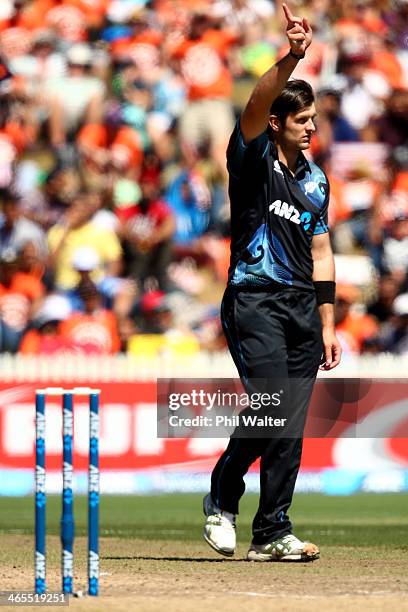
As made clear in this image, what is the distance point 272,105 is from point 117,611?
288cm

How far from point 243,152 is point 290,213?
0.39 meters

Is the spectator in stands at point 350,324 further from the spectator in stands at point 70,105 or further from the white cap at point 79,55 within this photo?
the white cap at point 79,55

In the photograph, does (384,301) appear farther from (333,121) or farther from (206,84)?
(206,84)

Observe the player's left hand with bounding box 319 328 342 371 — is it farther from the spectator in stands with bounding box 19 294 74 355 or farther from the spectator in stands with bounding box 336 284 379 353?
the spectator in stands with bounding box 19 294 74 355

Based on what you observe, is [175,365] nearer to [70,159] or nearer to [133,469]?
[133,469]

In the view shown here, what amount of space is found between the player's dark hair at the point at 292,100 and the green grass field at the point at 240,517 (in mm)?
2808

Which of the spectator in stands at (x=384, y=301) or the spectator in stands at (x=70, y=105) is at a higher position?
the spectator in stands at (x=70, y=105)

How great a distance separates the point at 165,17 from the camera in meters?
16.4

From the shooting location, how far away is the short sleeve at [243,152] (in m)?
7.09

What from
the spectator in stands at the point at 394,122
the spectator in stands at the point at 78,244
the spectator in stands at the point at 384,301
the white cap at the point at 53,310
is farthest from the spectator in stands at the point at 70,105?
the spectator in stands at the point at 384,301

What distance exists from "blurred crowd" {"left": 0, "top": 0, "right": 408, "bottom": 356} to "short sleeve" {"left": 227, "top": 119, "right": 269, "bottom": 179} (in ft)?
21.9

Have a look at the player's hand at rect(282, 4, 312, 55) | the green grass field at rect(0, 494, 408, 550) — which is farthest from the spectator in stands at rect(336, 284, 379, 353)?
the player's hand at rect(282, 4, 312, 55)

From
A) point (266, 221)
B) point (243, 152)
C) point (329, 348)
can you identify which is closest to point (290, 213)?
point (266, 221)

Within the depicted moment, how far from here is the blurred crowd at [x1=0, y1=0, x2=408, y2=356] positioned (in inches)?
553
